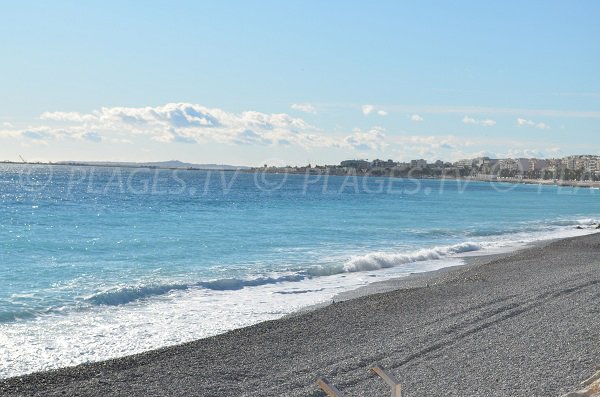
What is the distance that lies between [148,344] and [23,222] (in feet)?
90.7

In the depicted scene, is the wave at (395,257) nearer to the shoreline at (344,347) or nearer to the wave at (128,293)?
the shoreline at (344,347)

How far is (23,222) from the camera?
3600 cm

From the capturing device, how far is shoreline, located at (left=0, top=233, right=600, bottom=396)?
872 centimetres

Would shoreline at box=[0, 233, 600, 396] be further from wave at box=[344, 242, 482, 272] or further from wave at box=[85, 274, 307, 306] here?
wave at box=[344, 242, 482, 272]

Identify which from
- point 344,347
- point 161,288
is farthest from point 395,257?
point 344,347

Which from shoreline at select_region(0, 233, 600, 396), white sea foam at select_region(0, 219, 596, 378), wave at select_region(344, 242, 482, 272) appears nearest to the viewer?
shoreline at select_region(0, 233, 600, 396)

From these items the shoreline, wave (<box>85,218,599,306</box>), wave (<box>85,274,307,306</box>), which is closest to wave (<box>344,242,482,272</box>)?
wave (<box>85,218,599,306</box>)

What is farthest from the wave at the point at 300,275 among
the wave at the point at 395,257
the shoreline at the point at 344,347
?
the shoreline at the point at 344,347

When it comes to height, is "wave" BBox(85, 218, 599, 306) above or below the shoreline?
below

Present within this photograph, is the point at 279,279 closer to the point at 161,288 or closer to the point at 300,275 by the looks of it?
the point at 300,275

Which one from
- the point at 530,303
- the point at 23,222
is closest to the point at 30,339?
the point at 530,303

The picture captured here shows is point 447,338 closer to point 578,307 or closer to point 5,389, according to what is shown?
point 578,307

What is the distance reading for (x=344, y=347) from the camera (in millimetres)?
10508

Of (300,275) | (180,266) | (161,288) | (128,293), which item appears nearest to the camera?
(128,293)
